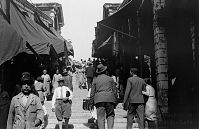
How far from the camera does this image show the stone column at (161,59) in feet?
35.0

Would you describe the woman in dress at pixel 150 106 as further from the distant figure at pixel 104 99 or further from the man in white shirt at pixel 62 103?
the man in white shirt at pixel 62 103

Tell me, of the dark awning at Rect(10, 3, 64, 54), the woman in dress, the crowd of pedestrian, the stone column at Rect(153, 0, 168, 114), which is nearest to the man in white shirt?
the crowd of pedestrian

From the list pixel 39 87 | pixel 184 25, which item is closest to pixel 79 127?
pixel 39 87

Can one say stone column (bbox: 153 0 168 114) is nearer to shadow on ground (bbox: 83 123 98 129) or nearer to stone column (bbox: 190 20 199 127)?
stone column (bbox: 190 20 199 127)

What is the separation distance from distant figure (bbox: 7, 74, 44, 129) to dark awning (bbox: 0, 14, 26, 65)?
2591 millimetres

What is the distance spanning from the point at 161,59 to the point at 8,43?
5.32 meters

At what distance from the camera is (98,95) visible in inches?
303

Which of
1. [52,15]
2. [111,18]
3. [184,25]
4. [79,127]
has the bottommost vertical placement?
[79,127]

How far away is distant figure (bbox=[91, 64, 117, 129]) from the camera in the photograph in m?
7.66

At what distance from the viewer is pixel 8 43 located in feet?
27.4

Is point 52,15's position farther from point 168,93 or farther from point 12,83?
point 168,93

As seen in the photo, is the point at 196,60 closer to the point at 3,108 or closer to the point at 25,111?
the point at 3,108

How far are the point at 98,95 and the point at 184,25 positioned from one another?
474cm

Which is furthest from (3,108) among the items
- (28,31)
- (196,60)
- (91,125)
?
(196,60)
